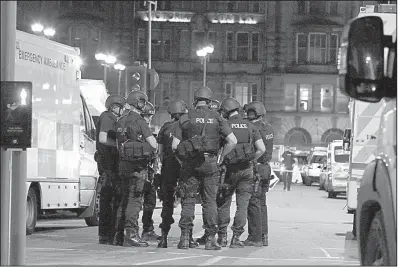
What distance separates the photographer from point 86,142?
17.7 meters

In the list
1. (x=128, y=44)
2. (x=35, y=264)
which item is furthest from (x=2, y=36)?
(x=128, y=44)

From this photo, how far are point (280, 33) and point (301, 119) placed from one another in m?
5.83

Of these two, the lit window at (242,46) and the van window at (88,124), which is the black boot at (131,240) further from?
the lit window at (242,46)

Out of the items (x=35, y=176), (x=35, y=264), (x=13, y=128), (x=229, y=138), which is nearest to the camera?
(x=13, y=128)

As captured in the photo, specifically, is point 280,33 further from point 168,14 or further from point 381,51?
point 381,51

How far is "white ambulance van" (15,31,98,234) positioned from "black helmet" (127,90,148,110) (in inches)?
84.0

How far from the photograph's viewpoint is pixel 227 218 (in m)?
13.5

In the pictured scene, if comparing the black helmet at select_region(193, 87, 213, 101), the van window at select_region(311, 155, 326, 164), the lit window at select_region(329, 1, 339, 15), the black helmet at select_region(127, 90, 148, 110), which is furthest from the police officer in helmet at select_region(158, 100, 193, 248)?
the lit window at select_region(329, 1, 339, 15)

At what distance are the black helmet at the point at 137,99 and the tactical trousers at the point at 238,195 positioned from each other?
146 centimetres

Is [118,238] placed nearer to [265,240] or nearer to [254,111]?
[265,240]

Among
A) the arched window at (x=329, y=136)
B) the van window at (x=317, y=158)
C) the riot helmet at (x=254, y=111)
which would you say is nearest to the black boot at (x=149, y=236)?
the riot helmet at (x=254, y=111)

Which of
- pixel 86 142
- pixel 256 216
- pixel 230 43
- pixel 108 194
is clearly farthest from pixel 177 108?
pixel 230 43

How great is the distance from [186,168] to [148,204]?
5.17 ft

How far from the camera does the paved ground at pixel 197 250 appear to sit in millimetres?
11594
